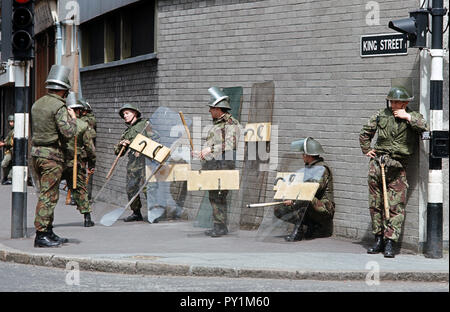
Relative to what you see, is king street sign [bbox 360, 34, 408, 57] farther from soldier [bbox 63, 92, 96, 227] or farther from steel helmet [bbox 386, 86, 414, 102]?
soldier [bbox 63, 92, 96, 227]

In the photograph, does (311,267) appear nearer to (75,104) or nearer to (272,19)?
(272,19)

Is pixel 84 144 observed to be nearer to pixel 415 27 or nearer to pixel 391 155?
pixel 391 155

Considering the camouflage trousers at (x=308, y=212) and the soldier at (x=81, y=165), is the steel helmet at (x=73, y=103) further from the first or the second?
the camouflage trousers at (x=308, y=212)

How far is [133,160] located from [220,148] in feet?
6.97

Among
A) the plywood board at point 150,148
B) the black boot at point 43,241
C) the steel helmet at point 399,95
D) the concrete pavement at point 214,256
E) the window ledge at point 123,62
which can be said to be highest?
the window ledge at point 123,62

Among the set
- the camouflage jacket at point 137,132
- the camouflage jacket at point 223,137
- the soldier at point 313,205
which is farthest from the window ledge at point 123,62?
the soldier at point 313,205

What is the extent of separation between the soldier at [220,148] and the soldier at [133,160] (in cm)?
177

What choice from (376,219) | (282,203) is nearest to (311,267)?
(376,219)

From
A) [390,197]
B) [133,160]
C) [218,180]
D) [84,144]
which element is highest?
[84,144]

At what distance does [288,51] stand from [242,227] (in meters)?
2.61

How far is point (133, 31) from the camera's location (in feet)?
54.2

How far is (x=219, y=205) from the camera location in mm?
12000

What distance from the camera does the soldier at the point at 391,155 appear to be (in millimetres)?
10125

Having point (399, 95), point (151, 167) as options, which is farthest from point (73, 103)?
point (399, 95)
